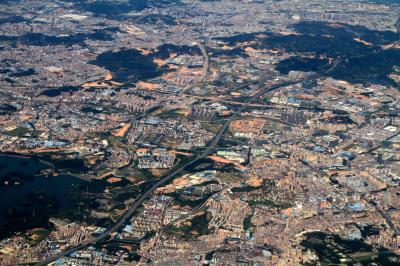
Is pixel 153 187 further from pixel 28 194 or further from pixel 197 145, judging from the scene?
pixel 28 194

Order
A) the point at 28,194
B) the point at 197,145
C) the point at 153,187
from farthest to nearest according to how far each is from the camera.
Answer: the point at 197,145 < the point at 153,187 < the point at 28,194

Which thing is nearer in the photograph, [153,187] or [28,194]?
[28,194]

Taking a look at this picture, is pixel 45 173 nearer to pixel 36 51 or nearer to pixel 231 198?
pixel 231 198

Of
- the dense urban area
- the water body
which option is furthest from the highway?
the water body

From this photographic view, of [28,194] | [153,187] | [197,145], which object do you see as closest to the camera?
[28,194]

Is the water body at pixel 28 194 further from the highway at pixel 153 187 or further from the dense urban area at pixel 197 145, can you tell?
the highway at pixel 153 187

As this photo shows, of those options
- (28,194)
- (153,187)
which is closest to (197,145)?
(153,187)

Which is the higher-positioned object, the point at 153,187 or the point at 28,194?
the point at 153,187
